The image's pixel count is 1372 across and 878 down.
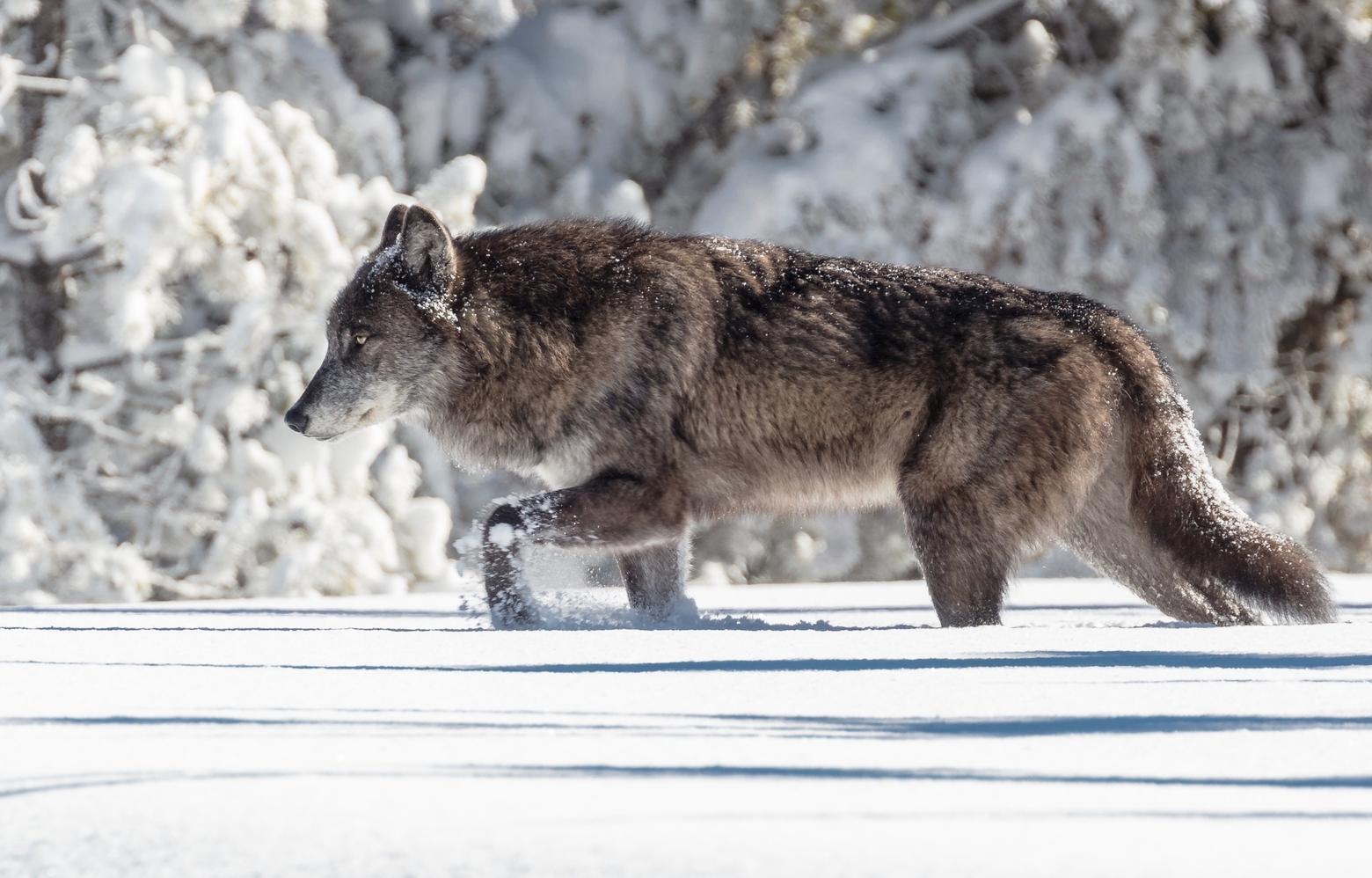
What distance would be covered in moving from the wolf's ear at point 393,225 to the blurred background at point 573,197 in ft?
18.2

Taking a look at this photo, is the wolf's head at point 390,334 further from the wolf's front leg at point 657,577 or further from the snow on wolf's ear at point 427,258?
the wolf's front leg at point 657,577

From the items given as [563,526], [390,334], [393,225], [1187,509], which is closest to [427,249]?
[390,334]

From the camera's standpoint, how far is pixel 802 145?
15.3 metres

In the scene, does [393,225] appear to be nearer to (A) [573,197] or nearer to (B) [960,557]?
(B) [960,557]

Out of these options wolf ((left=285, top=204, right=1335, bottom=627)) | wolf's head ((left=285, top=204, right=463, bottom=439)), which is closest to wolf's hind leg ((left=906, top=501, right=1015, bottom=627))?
wolf ((left=285, top=204, right=1335, bottom=627))

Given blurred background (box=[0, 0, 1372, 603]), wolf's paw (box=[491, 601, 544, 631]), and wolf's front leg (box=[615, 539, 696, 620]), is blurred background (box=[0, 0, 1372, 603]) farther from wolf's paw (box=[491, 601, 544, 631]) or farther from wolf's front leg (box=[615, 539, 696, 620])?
wolf's paw (box=[491, 601, 544, 631])

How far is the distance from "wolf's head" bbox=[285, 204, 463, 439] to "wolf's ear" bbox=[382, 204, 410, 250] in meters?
0.07

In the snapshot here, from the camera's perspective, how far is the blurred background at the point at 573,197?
13133 millimetres

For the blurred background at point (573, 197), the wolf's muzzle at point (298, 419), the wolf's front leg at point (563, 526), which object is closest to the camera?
the wolf's front leg at point (563, 526)

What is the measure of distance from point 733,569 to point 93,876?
539 inches

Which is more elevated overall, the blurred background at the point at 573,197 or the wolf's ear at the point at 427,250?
the wolf's ear at the point at 427,250

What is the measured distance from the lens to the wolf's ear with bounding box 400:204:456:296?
6.61 m

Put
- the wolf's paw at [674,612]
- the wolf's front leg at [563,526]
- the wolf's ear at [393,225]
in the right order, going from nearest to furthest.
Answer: the wolf's front leg at [563,526] → the wolf's paw at [674,612] → the wolf's ear at [393,225]

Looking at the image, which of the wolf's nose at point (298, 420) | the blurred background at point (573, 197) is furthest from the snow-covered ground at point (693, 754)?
the blurred background at point (573, 197)
